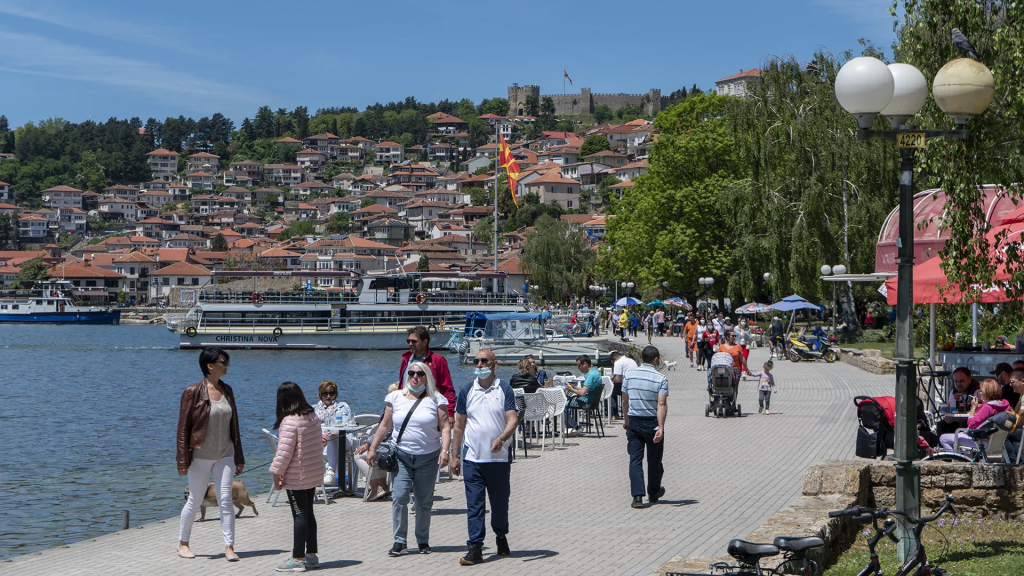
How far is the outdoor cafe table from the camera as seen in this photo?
1086 cm

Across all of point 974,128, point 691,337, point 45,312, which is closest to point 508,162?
point 691,337

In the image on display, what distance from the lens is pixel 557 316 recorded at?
196ft

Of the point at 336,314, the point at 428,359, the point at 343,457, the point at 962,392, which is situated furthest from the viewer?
the point at 336,314

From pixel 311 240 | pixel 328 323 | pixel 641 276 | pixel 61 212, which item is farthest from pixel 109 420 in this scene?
pixel 61 212

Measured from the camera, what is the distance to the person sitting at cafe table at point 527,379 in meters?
15.6

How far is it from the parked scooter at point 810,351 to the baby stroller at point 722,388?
1432 centimetres

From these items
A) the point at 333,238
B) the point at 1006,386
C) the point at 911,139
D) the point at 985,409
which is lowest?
the point at 985,409

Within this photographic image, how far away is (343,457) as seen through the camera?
10891 mm

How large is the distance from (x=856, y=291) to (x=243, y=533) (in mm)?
33226

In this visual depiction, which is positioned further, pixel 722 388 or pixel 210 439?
pixel 722 388

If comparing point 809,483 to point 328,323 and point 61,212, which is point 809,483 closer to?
point 328,323

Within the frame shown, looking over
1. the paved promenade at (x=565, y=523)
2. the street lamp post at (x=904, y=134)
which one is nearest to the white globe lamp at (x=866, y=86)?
the street lamp post at (x=904, y=134)

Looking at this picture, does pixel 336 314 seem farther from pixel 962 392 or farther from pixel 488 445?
pixel 488 445

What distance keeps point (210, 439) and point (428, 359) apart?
2.08 meters
